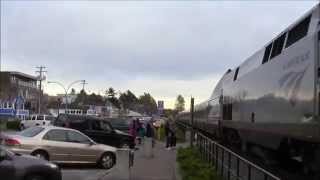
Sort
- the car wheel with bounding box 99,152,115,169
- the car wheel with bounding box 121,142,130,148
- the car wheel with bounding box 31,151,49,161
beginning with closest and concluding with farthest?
1. the car wheel with bounding box 31,151,49,161
2. the car wheel with bounding box 99,152,115,169
3. the car wheel with bounding box 121,142,130,148

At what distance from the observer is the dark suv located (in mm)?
33375

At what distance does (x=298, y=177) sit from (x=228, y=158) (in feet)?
9.33

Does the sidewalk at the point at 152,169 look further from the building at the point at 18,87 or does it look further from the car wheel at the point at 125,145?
the building at the point at 18,87

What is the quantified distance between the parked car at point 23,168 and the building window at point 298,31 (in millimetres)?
6318

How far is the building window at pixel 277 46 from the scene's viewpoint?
56.9 feet

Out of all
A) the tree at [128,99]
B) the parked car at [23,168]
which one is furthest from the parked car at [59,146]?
the tree at [128,99]

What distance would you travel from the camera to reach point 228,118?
2998cm

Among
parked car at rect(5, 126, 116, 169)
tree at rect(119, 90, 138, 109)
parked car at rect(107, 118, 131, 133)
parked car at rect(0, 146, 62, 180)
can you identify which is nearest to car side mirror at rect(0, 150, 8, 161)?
parked car at rect(0, 146, 62, 180)

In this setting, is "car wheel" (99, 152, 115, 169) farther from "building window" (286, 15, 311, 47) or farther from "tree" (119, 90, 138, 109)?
"tree" (119, 90, 138, 109)

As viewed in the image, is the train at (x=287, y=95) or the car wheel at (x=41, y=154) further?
the car wheel at (x=41, y=154)

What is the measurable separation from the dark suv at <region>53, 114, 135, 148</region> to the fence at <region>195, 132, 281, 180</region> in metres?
12.7

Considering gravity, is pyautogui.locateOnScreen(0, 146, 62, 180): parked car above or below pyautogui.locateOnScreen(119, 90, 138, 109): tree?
below

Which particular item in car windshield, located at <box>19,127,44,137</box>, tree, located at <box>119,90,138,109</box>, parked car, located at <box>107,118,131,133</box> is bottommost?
car windshield, located at <box>19,127,44,137</box>

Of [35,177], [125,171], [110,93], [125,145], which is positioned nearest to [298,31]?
[35,177]
